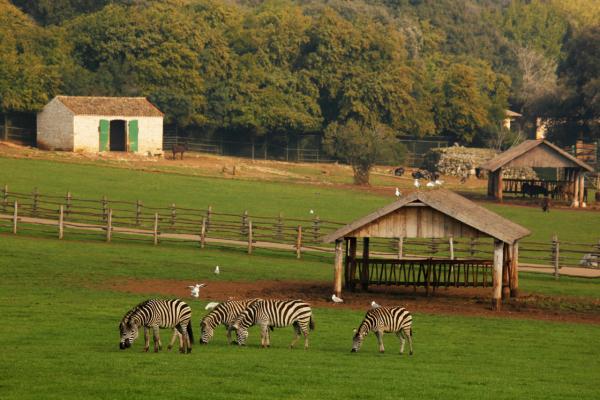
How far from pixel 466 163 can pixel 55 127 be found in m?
38.1

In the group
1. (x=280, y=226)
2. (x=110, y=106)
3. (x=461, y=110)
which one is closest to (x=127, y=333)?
(x=280, y=226)

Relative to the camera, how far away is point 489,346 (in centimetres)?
1597

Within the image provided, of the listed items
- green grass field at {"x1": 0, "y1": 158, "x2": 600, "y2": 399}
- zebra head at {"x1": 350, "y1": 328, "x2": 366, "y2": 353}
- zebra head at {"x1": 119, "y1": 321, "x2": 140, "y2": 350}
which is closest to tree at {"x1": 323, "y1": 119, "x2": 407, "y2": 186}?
green grass field at {"x1": 0, "y1": 158, "x2": 600, "y2": 399}

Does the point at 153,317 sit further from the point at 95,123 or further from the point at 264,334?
the point at 95,123

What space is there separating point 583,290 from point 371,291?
789 cm

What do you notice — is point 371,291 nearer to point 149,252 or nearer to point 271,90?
point 149,252

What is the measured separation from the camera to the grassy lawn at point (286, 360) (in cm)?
1081

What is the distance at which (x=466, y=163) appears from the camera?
225 ft

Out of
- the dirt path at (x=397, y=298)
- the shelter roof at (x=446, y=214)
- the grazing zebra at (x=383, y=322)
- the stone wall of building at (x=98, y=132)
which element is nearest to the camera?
the grazing zebra at (x=383, y=322)

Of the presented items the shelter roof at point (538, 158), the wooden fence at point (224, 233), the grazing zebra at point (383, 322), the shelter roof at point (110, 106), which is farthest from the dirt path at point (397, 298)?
the shelter roof at point (110, 106)

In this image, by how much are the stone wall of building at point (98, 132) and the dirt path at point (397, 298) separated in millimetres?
38173

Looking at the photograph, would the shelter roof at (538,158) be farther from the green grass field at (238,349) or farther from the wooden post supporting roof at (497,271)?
the wooden post supporting roof at (497,271)

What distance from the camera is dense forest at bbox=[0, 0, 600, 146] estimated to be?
222ft

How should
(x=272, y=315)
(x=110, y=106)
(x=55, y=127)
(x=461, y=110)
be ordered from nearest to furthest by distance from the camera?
(x=272, y=315) → (x=55, y=127) → (x=110, y=106) → (x=461, y=110)
